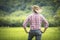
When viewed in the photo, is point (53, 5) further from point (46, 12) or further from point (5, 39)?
point (5, 39)

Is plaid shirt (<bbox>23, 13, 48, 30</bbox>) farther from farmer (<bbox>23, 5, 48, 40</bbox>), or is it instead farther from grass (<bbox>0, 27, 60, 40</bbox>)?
grass (<bbox>0, 27, 60, 40</bbox>)

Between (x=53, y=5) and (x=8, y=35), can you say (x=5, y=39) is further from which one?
(x=53, y=5)

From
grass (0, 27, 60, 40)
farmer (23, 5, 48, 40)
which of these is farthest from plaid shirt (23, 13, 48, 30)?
grass (0, 27, 60, 40)

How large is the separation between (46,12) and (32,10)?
19 centimetres

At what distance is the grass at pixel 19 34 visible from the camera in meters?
4.96

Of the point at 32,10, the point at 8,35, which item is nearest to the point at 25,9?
the point at 32,10

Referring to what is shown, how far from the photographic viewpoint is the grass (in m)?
4.96

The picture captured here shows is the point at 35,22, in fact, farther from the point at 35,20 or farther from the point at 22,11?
the point at 22,11

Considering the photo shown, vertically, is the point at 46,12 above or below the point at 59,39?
above

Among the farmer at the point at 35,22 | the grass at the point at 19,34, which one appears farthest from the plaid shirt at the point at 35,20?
the grass at the point at 19,34

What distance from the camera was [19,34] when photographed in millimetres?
4969

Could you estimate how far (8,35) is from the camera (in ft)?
16.3

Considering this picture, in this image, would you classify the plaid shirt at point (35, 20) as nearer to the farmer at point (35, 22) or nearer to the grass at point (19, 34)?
the farmer at point (35, 22)

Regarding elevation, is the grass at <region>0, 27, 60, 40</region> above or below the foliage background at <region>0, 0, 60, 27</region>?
below
